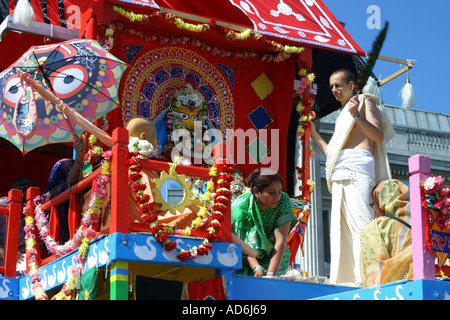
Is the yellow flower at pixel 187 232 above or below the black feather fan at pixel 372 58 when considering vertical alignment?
below

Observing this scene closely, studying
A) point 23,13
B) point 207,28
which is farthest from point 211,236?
point 23,13

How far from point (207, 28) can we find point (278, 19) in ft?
3.60

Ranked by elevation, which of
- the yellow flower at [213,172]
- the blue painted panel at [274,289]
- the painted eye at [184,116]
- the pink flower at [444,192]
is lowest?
the blue painted panel at [274,289]

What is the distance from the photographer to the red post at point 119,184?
26.2 feet

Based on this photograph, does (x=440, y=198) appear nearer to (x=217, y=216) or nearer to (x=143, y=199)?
(x=217, y=216)

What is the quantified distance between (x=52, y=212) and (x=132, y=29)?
312 centimetres

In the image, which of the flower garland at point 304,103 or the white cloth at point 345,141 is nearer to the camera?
the white cloth at point 345,141

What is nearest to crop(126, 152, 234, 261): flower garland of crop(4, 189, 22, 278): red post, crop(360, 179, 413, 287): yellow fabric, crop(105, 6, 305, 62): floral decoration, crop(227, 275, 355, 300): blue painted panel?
crop(227, 275, 355, 300): blue painted panel

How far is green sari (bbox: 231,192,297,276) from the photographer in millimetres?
9664

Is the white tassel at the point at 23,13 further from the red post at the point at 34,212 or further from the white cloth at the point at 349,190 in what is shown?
the white cloth at the point at 349,190

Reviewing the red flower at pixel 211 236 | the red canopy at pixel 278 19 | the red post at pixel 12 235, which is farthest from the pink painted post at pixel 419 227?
the red canopy at pixel 278 19

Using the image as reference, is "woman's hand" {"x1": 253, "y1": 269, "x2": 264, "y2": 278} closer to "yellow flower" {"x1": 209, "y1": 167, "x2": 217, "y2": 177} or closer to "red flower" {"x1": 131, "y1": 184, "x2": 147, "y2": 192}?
"yellow flower" {"x1": 209, "y1": 167, "x2": 217, "y2": 177}

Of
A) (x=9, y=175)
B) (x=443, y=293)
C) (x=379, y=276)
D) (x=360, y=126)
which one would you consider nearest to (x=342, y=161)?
(x=360, y=126)

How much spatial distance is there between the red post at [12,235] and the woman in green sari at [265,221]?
231 centimetres
